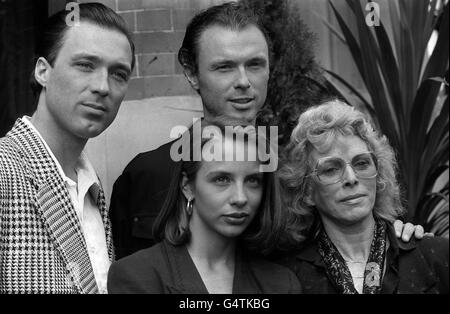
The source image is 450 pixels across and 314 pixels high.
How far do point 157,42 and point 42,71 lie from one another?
1.20m

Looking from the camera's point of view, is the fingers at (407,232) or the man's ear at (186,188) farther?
the fingers at (407,232)

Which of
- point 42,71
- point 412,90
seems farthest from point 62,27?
point 412,90

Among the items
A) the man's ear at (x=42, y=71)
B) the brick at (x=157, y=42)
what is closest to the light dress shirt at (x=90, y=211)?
the man's ear at (x=42, y=71)

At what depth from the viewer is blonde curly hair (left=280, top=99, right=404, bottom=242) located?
8.73 feet

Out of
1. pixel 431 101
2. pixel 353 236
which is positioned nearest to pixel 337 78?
pixel 431 101

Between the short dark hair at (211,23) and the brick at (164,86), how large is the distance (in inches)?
23.2

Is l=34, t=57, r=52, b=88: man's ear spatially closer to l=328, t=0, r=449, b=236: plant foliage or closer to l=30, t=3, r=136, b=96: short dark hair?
l=30, t=3, r=136, b=96: short dark hair

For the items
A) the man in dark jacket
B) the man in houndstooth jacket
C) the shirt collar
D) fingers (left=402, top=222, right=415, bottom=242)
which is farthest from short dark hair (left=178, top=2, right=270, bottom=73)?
fingers (left=402, top=222, right=415, bottom=242)

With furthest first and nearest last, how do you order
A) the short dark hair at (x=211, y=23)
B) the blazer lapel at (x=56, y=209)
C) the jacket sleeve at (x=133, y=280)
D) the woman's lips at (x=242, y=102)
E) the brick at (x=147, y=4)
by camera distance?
the brick at (x=147, y=4)
the short dark hair at (x=211, y=23)
the woman's lips at (x=242, y=102)
the blazer lapel at (x=56, y=209)
the jacket sleeve at (x=133, y=280)

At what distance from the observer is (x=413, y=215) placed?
3.73 meters

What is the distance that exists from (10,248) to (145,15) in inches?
69.2

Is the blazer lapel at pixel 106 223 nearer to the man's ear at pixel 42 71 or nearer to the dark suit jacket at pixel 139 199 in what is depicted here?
the dark suit jacket at pixel 139 199

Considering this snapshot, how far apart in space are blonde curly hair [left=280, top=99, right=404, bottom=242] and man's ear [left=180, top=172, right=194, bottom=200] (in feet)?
1.21

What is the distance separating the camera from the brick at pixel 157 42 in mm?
3787
